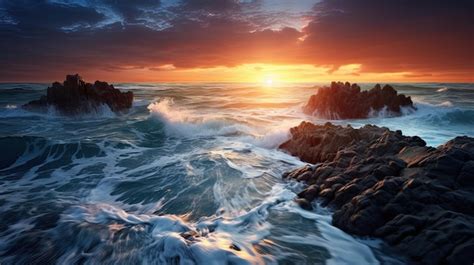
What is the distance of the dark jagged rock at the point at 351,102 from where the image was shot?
24016mm

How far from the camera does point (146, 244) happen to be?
605cm

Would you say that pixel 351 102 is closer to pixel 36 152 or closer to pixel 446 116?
pixel 446 116

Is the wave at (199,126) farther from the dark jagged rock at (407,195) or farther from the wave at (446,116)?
the wave at (446,116)

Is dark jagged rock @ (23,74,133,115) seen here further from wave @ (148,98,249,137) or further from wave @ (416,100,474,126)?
wave @ (416,100,474,126)

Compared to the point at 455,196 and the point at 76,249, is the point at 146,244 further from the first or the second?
the point at 455,196

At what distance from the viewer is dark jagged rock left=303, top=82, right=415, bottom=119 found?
2402 centimetres

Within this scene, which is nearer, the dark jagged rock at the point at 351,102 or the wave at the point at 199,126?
the wave at the point at 199,126

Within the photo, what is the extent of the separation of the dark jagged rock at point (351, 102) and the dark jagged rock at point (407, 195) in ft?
49.7

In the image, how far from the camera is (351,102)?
2414 cm

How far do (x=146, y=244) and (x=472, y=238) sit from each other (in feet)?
19.5

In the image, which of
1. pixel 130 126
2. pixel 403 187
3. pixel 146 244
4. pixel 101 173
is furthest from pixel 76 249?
pixel 130 126

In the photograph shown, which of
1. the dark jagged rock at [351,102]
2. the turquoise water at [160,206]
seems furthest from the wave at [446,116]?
the turquoise water at [160,206]

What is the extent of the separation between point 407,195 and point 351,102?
63.8 feet

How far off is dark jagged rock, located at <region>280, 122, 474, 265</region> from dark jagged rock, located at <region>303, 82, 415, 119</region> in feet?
49.7
